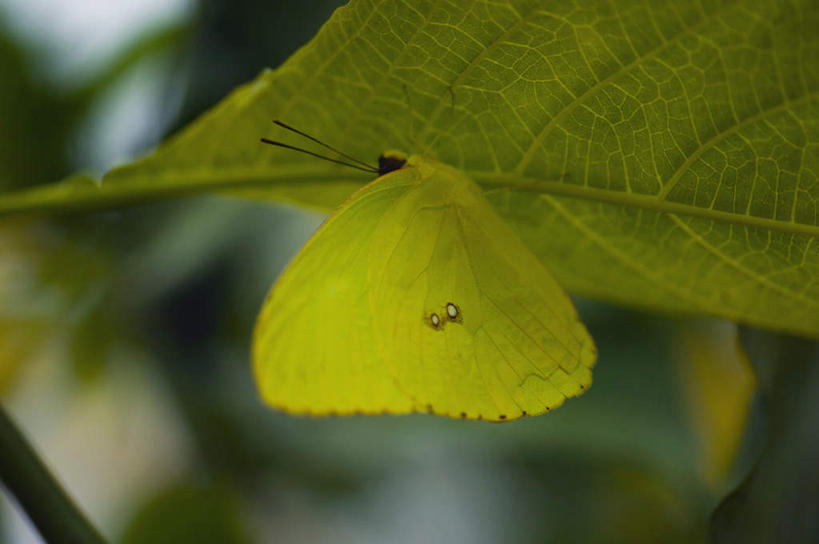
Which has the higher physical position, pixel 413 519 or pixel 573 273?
pixel 573 273

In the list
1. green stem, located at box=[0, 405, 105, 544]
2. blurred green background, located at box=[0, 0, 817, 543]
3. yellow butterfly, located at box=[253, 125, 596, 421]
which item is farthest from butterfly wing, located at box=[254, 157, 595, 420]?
A: blurred green background, located at box=[0, 0, 817, 543]

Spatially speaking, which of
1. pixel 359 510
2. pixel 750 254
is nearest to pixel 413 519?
pixel 359 510

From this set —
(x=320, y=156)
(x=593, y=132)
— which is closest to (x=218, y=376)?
(x=320, y=156)

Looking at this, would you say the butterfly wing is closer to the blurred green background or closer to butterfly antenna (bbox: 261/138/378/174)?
butterfly antenna (bbox: 261/138/378/174)

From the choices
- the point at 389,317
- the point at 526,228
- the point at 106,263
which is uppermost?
the point at 526,228

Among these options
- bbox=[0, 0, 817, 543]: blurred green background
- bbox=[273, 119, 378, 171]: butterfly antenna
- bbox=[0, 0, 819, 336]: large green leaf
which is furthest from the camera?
bbox=[0, 0, 817, 543]: blurred green background

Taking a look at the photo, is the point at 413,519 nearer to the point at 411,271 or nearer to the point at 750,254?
the point at 411,271
